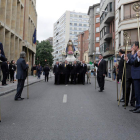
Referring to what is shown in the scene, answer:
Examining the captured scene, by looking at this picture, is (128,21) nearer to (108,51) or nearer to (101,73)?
(108,51)

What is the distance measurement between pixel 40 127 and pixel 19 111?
76.5 inches

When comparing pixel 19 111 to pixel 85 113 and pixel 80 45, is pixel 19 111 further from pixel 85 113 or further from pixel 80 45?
pixel 80 45

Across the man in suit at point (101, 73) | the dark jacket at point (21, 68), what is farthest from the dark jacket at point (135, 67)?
the man in suit at point (101, 73)

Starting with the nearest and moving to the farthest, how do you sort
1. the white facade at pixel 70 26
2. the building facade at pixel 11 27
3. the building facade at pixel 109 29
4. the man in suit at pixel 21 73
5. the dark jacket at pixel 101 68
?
the man in suit at pixel 21 73 < the dark jacket at pixel 101 68 < the building facade at pixel 11 27 < the building facade at pixel 109 29 < the white facade at pixel 70 26

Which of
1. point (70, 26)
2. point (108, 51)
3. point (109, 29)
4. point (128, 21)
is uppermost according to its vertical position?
point (70, 26)

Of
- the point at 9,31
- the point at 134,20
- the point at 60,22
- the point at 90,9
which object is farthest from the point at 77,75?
the point at 60,22

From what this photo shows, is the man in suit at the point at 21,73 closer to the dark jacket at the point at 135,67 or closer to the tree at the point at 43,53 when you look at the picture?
Result: the dark jacket at the point at 135,67

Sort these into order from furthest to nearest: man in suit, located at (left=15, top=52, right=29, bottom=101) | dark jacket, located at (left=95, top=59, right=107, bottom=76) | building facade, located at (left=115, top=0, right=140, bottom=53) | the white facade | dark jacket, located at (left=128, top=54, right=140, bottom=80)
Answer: the white facade < building facade, located at (left=115, top=0, right=140, bottom=53) < dark jacket, located at (left=95, top=59, right=107, bottom=76) < man in suit, located at (left=15, top=52, right=29, bottom=101) < dark jacket, located at (left=128, top=54, right=140, bottom=80)

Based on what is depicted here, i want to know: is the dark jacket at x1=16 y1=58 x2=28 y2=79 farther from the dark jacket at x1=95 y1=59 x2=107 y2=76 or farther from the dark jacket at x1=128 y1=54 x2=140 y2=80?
the dark jacket at x1=95 y1=59 x2=107 y2=76

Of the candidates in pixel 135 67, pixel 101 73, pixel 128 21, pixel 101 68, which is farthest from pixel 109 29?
pixel 135 67

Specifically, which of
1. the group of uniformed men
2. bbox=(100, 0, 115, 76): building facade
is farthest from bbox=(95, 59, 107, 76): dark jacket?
bbox=(100, 0, 115, 76): building facade

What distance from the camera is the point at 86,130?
416cm

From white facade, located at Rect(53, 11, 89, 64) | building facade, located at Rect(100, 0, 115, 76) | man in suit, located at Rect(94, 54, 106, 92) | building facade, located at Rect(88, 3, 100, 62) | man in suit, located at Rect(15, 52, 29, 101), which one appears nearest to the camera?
man in suit, located at Rect(15, 52, 29, 101)

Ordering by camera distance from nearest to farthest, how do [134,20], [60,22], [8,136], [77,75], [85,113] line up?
[8,136] → [85,113] → [77,75] → [134,20] → [60,22]
